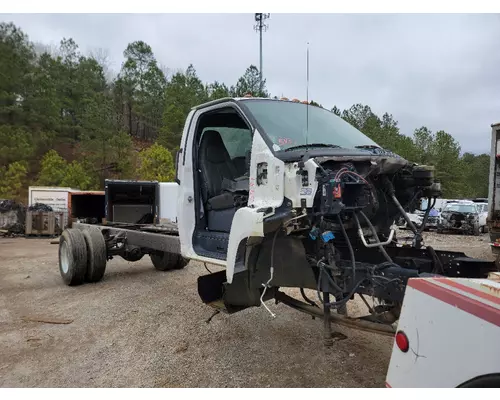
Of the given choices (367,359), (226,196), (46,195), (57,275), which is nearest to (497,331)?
(367,359)

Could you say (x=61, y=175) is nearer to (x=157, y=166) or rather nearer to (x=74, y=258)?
(x=157, y=166)

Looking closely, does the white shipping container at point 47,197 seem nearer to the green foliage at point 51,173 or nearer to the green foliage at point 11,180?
the green foliage at point 11,180

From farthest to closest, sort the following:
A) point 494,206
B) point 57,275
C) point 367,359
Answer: point 494,206 → point 57,275 → point 367,359

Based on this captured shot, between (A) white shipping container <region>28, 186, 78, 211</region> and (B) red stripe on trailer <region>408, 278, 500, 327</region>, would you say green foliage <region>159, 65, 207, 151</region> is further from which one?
(B) red stripe on trailer <region>408, 278, 500, 327</region>

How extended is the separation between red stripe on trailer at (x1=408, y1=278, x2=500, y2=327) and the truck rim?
6393mm

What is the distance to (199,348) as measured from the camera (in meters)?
4.50

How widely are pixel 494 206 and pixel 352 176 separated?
8.17 meters

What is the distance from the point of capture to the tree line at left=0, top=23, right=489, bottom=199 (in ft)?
97.3

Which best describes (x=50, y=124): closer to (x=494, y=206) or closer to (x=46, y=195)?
(x=46, y=195)

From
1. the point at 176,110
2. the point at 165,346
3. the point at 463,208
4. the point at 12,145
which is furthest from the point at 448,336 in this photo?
the point at 176,110

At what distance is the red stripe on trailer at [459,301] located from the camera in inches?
71.9

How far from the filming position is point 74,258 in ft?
23.1

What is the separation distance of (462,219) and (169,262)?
1664 cm

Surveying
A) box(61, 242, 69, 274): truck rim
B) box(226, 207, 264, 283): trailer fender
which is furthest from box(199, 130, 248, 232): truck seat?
box(61, 242, 69, 274): truck rim
